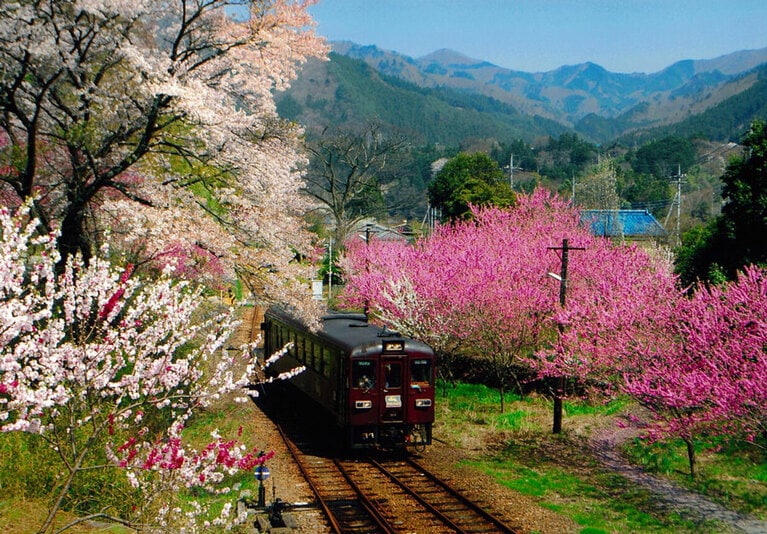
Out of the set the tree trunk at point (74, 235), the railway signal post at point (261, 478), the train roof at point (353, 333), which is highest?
the tree trunk at point (74, 235)

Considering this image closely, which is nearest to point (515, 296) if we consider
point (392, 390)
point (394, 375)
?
point (394, 375)

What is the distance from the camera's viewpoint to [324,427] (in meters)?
18.9

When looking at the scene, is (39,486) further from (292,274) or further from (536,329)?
(536,329)

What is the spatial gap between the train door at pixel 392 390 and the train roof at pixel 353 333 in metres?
0.50

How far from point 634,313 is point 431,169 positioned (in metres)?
120

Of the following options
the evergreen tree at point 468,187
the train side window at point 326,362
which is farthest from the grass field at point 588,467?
the evergreen tree at point 468,187

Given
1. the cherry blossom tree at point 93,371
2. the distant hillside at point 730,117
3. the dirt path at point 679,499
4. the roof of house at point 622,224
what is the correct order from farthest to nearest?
the distant hillside at point 730,117, the roof of house at point 622,224, the dirt path at point 679,499, the cherry blossom tree at point 93,371

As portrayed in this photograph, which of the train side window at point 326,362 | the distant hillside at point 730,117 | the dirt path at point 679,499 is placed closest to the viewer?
the dirt path at point 679,499

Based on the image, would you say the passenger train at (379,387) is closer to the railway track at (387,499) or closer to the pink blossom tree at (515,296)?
the railway track at (387,499)

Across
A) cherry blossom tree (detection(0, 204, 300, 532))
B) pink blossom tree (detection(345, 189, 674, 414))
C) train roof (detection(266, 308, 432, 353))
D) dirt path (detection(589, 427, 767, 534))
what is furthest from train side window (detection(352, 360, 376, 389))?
cherry blossom tree (detection(0, 204, 300, 532))

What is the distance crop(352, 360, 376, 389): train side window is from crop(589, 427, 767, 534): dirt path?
5.85m

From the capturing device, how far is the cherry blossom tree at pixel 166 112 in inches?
504

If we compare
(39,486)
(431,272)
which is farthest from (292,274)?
(431,272)

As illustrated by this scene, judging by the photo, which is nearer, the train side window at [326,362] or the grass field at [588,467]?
the grass field at [588,467]
